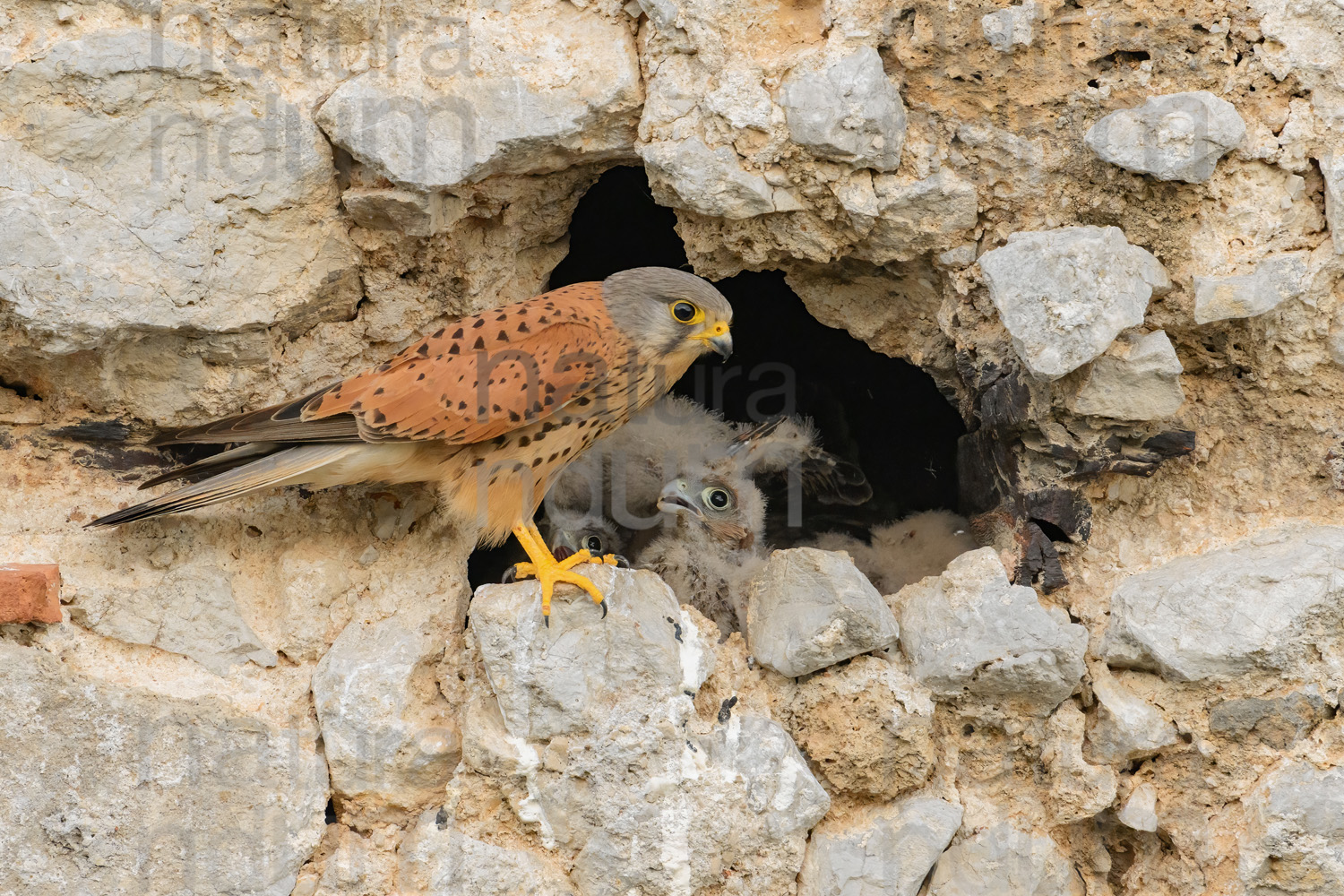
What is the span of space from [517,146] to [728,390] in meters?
1.82

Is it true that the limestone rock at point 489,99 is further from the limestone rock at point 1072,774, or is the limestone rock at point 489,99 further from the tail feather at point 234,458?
the limestone rock at point 1072,774

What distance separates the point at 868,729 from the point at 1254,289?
1.44 meters

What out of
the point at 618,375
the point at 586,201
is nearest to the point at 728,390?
the point at 586,201

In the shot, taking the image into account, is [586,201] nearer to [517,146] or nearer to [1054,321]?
[517,146]

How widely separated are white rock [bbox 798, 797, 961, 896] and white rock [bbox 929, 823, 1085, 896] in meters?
0.05

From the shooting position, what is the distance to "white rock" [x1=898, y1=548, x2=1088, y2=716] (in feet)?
9.68

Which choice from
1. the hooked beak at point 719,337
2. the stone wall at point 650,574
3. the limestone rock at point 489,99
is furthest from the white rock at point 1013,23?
the hooked beak at point 719,337

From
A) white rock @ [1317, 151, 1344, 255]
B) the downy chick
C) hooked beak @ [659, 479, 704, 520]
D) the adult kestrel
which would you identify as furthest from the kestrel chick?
white rock @ [1317, 151, 1344, 255]

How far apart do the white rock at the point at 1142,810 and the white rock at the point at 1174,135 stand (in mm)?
1514

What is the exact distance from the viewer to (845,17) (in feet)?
10.0

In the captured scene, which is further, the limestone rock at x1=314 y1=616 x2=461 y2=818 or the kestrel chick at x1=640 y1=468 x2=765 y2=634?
the kestrel chick at x1=640 y1=468 x2=765 y2=634

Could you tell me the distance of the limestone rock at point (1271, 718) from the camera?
2.84 metres

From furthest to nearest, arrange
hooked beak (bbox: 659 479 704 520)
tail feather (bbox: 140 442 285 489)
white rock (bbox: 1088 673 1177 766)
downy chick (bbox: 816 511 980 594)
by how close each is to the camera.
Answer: hooked beak (bbox: 659 479 704 520), downy chick (bbox: 816 511 980 594), tail feather (bbox: 140 442 285 489), white rock (bbox: 1088 673 1177 766)

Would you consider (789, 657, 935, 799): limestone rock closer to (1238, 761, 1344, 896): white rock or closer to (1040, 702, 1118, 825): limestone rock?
(1040, 702, 1118, 825): limestone rock
